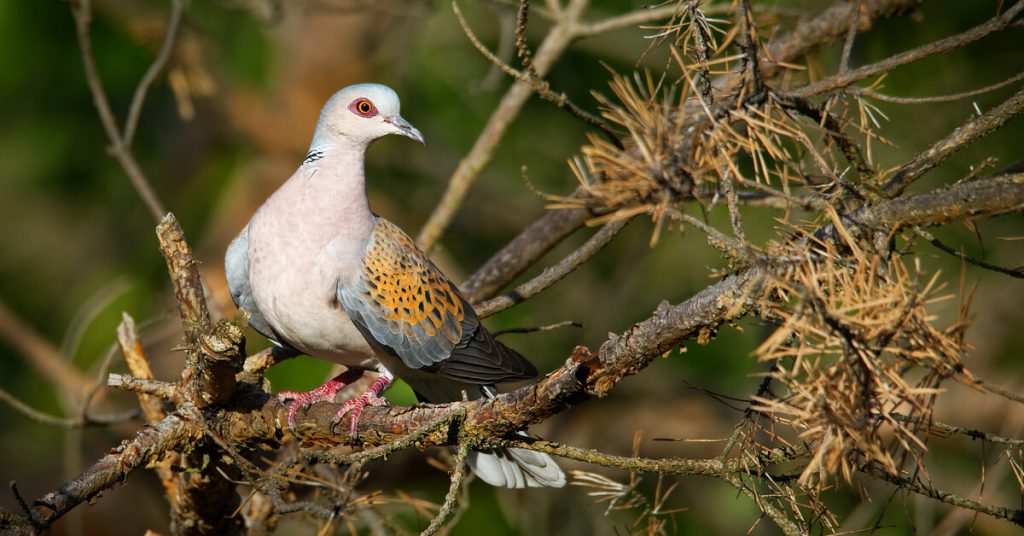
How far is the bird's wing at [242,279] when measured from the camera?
10.3 feet

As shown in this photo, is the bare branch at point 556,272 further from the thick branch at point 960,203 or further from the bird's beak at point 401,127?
the thick branch at point 960,203

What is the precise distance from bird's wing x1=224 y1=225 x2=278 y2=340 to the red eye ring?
1.75 feet

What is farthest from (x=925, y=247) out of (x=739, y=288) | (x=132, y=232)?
(x=132, y=232)

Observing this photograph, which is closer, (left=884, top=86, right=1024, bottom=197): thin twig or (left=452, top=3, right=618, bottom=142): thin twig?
(left=884, top=86, right=1024, bottom=197): thin twig

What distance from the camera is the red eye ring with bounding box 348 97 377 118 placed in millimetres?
3211

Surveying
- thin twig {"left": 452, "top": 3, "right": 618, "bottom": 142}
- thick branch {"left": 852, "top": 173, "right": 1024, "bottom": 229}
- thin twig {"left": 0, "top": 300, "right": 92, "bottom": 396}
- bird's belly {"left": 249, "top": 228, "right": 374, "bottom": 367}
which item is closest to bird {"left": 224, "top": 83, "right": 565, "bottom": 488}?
bird's belly {"left": 249, "top": 228, "right": 374, "bottom": 367}

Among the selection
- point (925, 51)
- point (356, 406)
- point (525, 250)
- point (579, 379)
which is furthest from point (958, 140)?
point (525, 250)

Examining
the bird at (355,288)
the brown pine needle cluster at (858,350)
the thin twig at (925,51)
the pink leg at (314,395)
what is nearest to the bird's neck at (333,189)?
the bird at (355,288)

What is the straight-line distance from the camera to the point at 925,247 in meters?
6.12

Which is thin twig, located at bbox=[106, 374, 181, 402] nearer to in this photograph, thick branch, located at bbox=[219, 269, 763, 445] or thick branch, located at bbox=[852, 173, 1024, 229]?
thick branch, located at bbox=[219, 269, 763, 445]

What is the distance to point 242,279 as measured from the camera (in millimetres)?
3141

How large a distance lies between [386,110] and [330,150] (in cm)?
23

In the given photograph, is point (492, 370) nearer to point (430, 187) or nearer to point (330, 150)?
point (330, 150)

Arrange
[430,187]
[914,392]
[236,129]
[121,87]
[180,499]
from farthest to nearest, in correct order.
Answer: [121,87], [430,187], [236,129], [180,499], [914,392]
